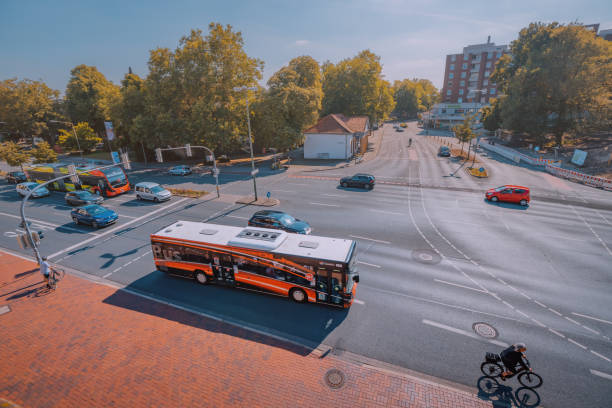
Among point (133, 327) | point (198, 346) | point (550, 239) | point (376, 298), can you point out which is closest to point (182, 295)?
point (133, 327)

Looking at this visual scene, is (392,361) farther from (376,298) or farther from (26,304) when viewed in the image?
(26,304)

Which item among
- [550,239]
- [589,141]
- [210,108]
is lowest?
[550,239]

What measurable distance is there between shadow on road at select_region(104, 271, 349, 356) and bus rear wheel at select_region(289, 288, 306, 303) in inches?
9.4

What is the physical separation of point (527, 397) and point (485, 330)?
2.87 m

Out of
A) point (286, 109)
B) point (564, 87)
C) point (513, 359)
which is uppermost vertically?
point (564, 87)

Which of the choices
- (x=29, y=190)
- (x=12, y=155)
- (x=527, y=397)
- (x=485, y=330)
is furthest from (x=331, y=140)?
(x=12, y=155)

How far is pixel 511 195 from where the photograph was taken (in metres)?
26.6

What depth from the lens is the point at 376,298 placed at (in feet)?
43.8

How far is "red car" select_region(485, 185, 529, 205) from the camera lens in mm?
26156

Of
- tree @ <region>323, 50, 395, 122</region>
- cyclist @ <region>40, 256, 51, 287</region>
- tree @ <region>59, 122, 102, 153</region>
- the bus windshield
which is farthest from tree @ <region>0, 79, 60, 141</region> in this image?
cyclist @ <region>40, 256, 51, 287</region>

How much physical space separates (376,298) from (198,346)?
322 inches

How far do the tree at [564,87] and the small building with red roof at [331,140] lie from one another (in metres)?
30.4

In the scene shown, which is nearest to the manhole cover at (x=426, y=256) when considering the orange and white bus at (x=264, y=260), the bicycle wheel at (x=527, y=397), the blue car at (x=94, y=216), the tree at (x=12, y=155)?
the orange and white bus at (x=264, y=260)

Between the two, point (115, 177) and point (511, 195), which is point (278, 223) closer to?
point (511, 195)
